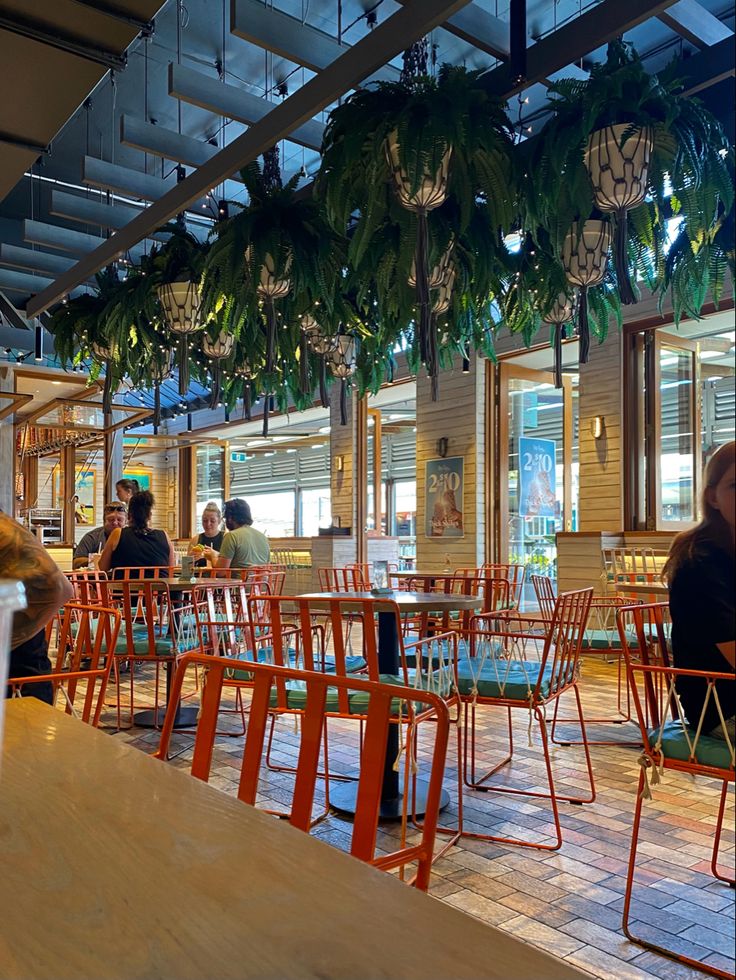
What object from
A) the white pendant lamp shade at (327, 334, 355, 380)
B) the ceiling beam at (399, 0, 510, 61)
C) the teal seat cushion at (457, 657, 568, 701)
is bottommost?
the teal seat cushion at (457, 657, 568, 701)

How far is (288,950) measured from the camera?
61 cm

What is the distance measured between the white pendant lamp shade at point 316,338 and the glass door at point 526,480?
5.49m

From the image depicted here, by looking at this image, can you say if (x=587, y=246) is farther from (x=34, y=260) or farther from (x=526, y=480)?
(x=526, y=480)

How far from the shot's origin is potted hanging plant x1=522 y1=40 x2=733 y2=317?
2957mm

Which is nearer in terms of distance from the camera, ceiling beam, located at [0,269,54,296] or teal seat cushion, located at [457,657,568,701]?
teal seat cushion, located at [457,657,568,701]

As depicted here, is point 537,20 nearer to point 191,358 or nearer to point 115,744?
point 191,358

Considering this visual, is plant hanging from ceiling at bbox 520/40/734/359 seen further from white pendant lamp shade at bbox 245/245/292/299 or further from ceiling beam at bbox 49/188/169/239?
ceiling beam at bbox 49/188/169/239

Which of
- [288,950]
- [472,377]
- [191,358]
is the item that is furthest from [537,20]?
[288,950]

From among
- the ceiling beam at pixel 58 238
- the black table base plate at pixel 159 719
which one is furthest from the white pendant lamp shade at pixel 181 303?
the black table base plate at pixel 159 719

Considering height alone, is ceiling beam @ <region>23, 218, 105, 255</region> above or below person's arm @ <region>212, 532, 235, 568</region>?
above

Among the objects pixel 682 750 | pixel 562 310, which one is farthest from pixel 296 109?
pixel 682 750

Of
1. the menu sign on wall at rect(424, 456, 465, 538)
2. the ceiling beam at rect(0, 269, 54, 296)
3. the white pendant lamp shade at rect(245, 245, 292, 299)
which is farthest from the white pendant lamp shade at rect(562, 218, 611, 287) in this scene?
the menu sign on wall at rect(424, 456, 465, 538)

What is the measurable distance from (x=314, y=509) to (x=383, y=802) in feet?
52.3

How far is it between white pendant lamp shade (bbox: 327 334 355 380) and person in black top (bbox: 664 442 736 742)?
116 inches
